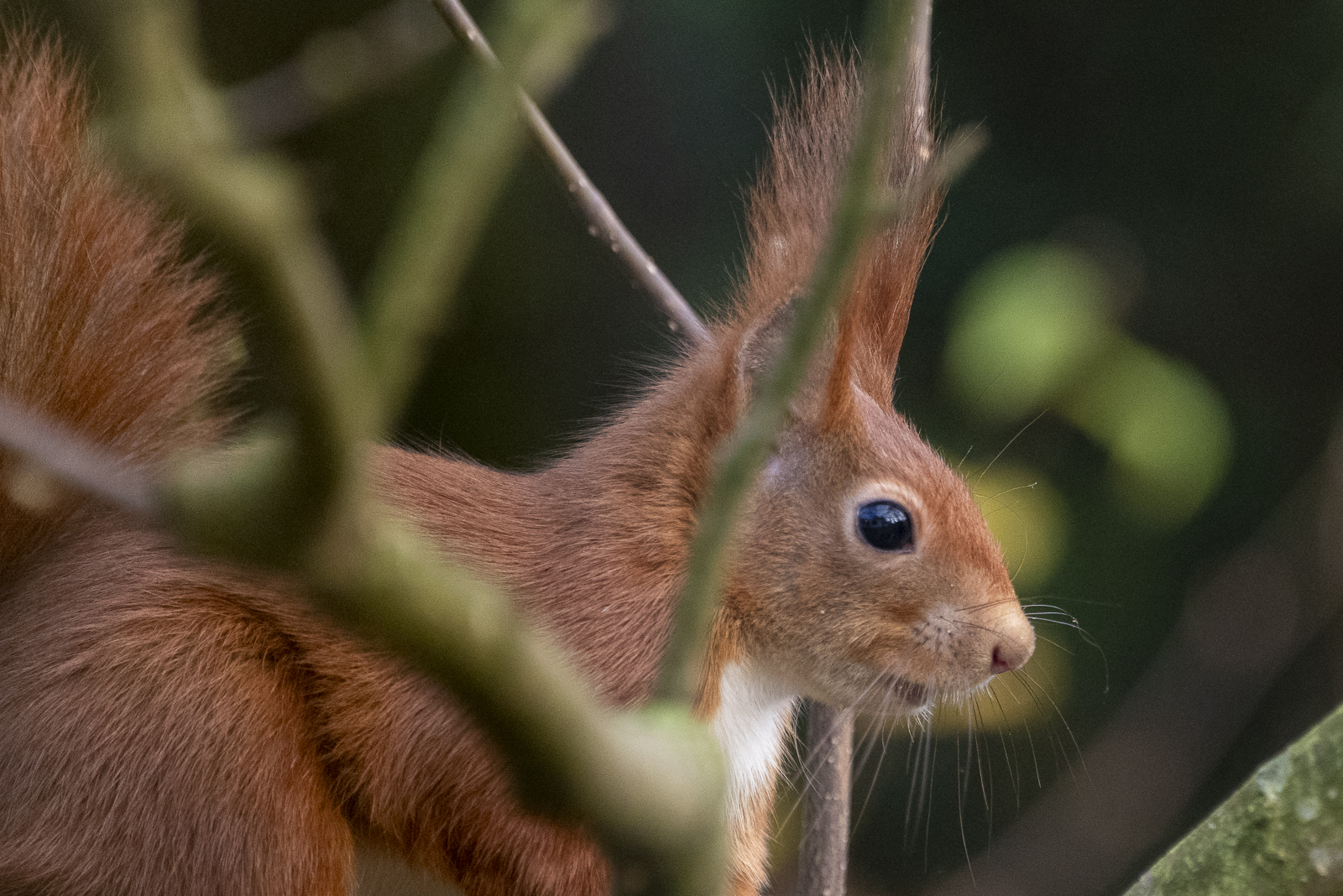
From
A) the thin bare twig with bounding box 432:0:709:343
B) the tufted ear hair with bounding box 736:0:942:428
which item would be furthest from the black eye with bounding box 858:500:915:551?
the thin bare twig with bounding box 432:0:709:343

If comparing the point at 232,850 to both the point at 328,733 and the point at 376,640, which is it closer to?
the point at 328,733

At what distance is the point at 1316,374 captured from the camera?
9.92 feet

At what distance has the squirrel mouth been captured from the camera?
157 cm

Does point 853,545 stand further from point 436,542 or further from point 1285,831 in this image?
point 1285,831

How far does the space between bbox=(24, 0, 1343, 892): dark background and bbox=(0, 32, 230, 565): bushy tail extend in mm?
1075

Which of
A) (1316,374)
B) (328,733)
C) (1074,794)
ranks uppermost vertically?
(328,733)

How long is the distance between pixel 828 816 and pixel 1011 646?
42cm

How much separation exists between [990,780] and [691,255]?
4.44ft

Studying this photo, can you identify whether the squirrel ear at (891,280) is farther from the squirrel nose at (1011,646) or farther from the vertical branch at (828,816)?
the vertical branch at (828,816)

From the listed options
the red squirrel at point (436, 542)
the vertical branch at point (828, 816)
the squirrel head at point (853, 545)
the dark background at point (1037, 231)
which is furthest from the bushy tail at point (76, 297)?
the dark background at point (1037, 231)

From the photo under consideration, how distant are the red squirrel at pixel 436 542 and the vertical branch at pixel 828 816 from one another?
7 centimetres

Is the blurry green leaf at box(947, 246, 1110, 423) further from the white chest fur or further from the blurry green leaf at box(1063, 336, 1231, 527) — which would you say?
the white chest fur

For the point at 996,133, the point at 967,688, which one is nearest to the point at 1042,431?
the point at 996,133

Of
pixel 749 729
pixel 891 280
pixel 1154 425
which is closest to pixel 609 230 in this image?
pixel 891 280
